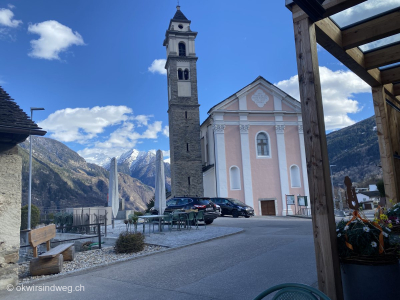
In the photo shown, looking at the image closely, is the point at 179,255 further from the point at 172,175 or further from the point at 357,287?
the point at 172,175

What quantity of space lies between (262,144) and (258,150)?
83 centimetres

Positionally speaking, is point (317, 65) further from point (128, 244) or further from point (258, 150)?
point (258, 150)

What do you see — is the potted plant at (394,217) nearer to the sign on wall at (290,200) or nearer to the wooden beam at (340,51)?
the wooden beam at (340,51)

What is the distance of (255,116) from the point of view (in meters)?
36.0

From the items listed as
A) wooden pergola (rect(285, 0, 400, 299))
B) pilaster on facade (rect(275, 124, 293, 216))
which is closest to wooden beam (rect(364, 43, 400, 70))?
wooden pergola (rect(285, 0, 400, 299))

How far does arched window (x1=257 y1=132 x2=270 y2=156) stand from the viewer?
35.7 m

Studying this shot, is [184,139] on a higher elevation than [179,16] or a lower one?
lower

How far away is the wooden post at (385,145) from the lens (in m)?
5.98

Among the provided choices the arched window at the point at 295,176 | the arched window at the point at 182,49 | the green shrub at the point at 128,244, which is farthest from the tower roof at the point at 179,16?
the green shrub at the point at 128,244

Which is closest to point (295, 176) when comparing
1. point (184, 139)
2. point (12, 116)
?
point (184, 139)

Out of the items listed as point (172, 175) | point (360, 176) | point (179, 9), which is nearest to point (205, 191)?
point (172, 175)

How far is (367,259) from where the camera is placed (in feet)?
11.2

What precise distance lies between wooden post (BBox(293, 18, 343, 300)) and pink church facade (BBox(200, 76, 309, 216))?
96.9ft

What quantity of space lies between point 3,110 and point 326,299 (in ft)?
24.4
